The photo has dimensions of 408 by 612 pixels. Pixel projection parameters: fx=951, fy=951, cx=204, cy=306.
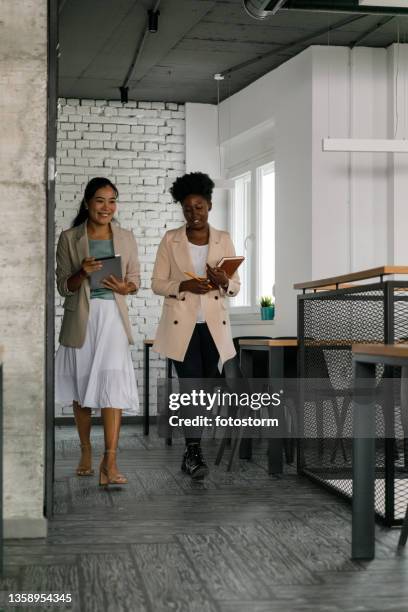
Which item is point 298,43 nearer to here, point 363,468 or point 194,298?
point 194,298

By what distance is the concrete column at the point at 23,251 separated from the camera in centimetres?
385

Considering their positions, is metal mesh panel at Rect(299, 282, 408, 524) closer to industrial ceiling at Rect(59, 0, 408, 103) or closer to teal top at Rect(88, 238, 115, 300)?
teal top at Rect(88, 238, 115, 300)

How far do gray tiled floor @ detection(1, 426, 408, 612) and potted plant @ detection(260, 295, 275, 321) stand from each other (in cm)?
335

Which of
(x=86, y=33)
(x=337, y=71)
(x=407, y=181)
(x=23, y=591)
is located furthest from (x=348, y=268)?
(x=23, y=591)

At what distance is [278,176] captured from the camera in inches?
332

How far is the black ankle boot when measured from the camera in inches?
208

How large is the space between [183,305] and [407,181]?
3153mm

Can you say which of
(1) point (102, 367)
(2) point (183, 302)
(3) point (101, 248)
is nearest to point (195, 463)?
(1) point (102, 367)

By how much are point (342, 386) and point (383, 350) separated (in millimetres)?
2161

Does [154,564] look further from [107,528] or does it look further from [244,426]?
[244,426]

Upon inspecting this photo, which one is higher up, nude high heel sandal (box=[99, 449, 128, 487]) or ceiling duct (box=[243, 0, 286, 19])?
ceiling duct (box=[243, 0, 286, 19])

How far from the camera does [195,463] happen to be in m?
5.31

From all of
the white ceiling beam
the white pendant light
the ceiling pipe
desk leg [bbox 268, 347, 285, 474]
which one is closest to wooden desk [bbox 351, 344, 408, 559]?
desk leg [bbox 268, 347, 285, 474]

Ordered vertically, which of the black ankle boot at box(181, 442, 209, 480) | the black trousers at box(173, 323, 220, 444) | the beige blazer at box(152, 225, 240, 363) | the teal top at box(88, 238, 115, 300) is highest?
the teal top at box(88, 238, 115, 300)
